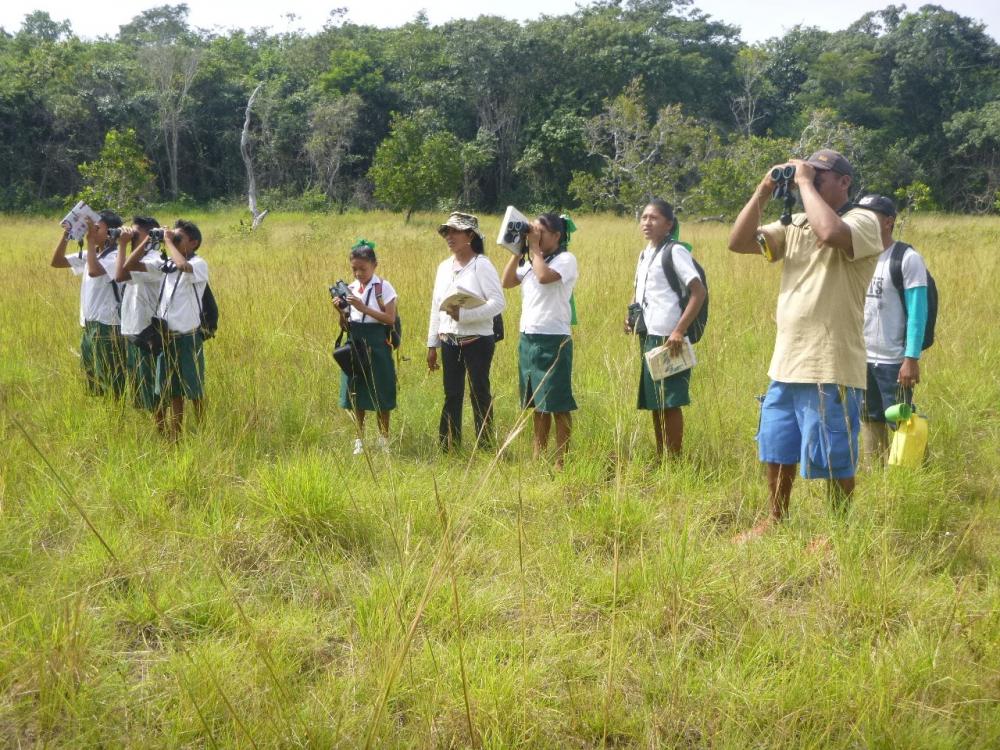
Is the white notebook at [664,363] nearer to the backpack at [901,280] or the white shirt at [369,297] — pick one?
the backpack at [901,280]

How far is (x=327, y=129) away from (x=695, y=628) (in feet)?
99.5

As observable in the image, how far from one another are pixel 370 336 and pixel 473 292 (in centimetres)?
76

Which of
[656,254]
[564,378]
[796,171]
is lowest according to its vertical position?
[564,378]

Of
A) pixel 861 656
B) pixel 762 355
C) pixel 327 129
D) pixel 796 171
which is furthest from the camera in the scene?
pixel 327 129

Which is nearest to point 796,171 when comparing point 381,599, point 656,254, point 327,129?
→ point 656,254

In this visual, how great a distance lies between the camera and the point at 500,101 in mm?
34250

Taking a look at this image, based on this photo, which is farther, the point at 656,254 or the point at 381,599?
the point at 656,254

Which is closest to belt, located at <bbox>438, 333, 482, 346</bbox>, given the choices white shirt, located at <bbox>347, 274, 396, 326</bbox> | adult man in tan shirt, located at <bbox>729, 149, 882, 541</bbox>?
white shirt, located at <bbox>347, 274, 396, 326</bbox>

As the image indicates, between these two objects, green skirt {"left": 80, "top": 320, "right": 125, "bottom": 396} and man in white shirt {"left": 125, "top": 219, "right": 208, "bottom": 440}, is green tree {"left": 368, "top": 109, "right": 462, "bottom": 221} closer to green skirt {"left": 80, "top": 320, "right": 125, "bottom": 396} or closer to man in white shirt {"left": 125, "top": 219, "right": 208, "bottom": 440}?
green skirt {"left": 80, "top": 320, "right": 125, "bottom": 396}

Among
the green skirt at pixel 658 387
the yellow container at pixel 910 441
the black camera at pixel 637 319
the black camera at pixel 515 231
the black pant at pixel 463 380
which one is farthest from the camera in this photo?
the black pant at pixel 463 380

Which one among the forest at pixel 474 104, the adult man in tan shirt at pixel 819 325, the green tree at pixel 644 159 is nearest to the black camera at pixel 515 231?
the adult man in tan shirt at pixel 819 325

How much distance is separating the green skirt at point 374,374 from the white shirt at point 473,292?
394mm

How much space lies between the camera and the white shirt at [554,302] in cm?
460

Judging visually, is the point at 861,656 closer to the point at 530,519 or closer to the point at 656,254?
the point at 530,519
